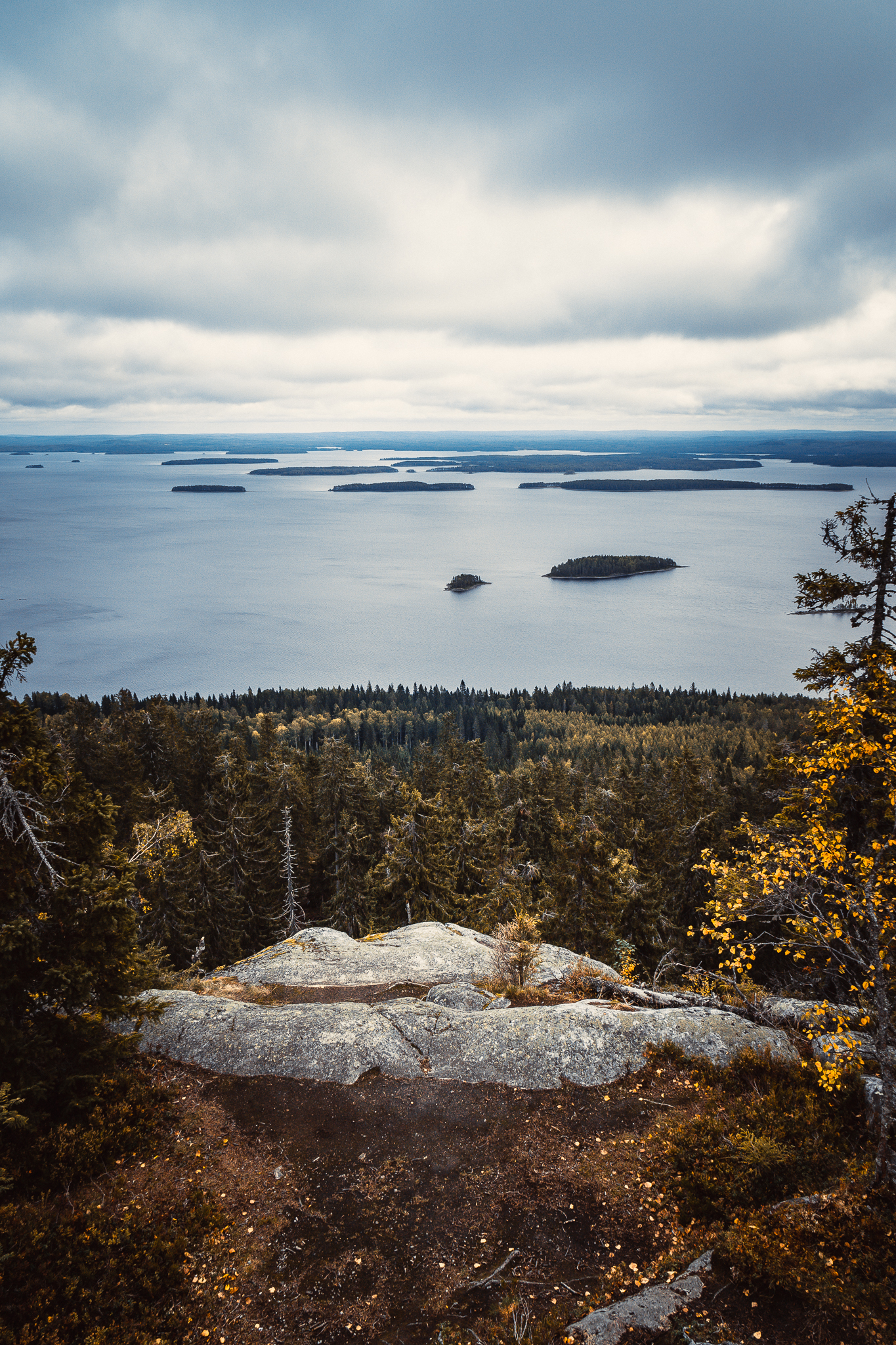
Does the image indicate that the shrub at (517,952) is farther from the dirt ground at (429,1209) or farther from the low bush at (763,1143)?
the low bush at (763,1143)

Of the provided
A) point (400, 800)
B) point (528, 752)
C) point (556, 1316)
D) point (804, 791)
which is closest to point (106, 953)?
point (556, 1316)

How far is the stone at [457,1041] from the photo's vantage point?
12.8m

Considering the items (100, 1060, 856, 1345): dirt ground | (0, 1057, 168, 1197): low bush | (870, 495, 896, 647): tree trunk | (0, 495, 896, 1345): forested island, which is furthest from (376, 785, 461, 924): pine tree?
(870, 495, 896, 647): tree trunk

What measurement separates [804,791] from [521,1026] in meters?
7.79

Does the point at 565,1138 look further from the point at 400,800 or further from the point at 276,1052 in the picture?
the point at 400,800

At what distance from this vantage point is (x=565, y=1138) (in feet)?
36.9

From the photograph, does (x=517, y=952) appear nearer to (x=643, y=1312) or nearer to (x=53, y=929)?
(x=643, y=1312)

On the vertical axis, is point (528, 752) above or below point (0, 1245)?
below

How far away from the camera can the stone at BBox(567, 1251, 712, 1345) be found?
25.4 feet

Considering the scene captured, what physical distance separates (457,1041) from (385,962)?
7.31m

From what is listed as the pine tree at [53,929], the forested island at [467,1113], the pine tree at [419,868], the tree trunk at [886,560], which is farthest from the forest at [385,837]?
the tree trunk at [886,560]

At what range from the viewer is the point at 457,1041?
536 inches

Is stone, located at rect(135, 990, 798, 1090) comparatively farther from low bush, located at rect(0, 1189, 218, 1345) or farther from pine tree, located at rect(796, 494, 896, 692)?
pine tree, located at rect(796, 494, 896, 692)

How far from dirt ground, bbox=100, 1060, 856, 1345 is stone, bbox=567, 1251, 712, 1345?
0.57 feet
